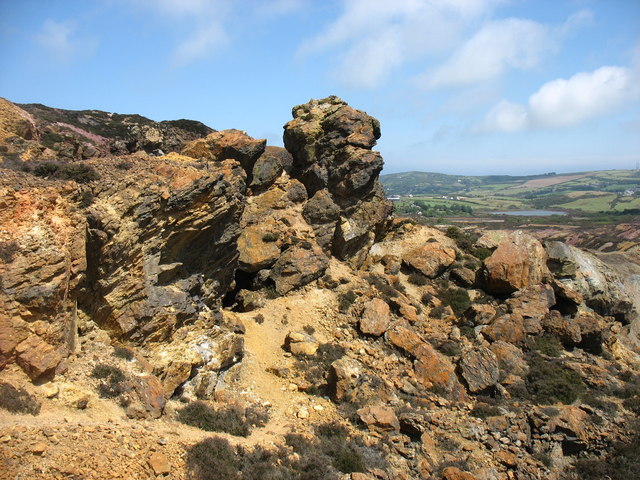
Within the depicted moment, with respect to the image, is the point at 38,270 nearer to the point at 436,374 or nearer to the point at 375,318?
the point at 375,318

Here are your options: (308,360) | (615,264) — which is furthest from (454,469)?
(615,264)

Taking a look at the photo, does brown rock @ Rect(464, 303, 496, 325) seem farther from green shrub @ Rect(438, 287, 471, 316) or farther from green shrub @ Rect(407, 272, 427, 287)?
green shrub @ Rect(407, 272, 427, 287)

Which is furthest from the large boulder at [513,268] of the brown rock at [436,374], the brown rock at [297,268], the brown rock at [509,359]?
the brown rock at [297,268]

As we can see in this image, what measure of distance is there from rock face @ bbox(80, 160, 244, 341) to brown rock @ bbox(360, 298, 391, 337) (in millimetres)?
7531

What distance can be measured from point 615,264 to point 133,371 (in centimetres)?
4002

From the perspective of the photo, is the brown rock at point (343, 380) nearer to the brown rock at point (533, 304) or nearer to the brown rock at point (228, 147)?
the brown rock at point (533, 304)

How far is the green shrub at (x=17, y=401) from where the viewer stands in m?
8.91

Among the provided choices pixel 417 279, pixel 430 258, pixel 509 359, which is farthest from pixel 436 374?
pixel 430 258

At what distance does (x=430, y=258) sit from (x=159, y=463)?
909 inches

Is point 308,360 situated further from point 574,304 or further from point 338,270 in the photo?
point 574,304

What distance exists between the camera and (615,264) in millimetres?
35844

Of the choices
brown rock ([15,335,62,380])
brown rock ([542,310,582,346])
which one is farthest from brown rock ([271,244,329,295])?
brown rock ([542,310,582,346])

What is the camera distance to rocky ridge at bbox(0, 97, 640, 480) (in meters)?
10.4

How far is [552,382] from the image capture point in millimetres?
18562
